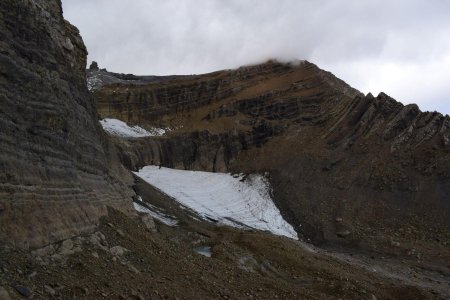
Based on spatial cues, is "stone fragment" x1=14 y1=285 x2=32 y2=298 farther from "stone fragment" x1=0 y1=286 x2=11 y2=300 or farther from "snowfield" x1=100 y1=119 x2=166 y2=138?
"snowfield" x1=100 y1=119 x2=166 y2=138

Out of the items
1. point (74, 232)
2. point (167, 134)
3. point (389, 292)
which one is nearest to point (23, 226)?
point (74, 232)

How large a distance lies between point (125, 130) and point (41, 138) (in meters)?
43.3

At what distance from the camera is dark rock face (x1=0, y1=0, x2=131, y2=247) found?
8.95 m

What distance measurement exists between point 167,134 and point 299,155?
1596 cm

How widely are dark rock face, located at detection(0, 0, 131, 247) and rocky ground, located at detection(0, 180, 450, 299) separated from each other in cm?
50

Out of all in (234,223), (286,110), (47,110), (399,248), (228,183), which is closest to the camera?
(47,110)

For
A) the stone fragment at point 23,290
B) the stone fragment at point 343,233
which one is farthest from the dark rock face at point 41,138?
the stone fragment at point 343,233

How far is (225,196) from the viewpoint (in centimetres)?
3812

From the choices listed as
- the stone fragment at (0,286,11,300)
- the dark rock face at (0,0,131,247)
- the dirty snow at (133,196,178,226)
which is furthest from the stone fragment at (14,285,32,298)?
the dirty snow at (133,196,178,226)

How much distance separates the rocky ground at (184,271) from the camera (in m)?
7.93

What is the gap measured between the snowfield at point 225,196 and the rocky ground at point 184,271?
7724mm

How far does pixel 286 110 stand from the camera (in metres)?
51.9

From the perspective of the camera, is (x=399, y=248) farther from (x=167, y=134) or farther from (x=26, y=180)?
(x=167, y=134)

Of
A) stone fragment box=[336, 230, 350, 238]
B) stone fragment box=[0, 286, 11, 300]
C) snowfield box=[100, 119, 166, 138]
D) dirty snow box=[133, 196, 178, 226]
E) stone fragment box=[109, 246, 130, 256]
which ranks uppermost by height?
snowfield box=[100, 119, 166, 138]
